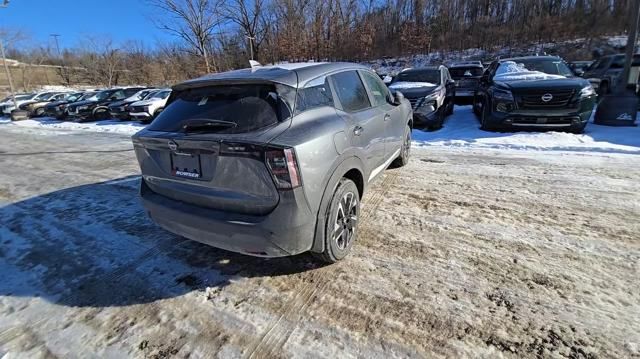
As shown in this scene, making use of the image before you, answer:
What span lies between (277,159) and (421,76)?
9.37 meters

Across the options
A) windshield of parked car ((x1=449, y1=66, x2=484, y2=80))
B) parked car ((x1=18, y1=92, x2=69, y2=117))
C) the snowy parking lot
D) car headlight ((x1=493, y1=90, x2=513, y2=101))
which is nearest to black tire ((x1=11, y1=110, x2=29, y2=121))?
parked car ((x1=18, y1=92, x2=69, y2=117))

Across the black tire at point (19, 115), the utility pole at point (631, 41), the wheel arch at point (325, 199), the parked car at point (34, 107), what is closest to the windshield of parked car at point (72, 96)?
the parked car at point (34, 107)

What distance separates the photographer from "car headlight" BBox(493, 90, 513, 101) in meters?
7.18

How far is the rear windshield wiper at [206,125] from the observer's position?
240 cm

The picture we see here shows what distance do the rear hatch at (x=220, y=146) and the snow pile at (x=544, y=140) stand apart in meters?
5.50

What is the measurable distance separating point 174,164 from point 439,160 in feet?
15.4

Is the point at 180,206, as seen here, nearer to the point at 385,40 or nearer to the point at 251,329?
the point at 251,329

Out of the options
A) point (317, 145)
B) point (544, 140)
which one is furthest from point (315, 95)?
point (544, 140)

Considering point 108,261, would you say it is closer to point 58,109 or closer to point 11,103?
point 58,109

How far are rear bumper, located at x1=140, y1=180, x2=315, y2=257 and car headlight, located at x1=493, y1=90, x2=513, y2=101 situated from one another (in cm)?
661

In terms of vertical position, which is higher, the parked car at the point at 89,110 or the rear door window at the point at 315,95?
the rear door window at the point at 315,95

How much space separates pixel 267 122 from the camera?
2.38 m

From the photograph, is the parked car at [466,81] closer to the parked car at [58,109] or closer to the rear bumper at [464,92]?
the rear bumper at [464,92]

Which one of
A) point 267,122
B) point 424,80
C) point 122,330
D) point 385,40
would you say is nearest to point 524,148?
point 424,80
